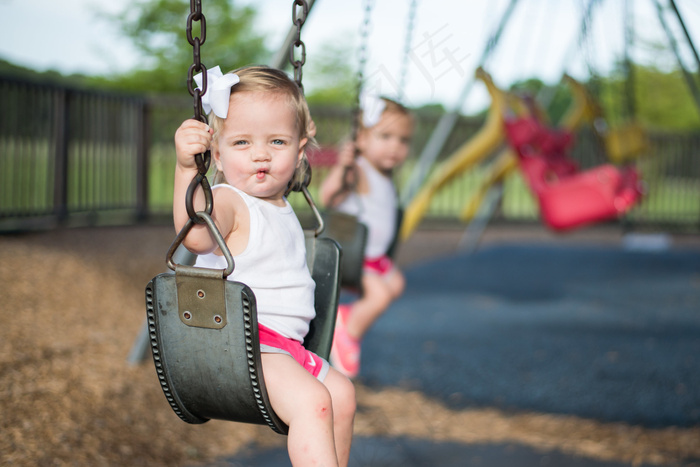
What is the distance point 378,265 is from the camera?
2.73m

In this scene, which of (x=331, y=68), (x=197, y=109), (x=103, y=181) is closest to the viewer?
(x=197, y=109)

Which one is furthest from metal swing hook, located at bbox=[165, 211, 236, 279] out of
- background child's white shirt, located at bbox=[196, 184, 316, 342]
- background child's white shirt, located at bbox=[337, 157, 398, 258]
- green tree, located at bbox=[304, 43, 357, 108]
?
green tree, located at bbox=[304, 43, 357, 108]

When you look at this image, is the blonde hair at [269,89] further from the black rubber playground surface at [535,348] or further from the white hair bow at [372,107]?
the black rubber playground surface at [535,348]

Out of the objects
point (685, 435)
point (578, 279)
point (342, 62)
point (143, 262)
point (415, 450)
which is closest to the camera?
point (415, 450)

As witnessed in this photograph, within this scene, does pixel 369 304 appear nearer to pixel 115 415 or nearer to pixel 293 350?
pixel 115 415

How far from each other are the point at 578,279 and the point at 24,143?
17.8ft

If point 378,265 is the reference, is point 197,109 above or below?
above

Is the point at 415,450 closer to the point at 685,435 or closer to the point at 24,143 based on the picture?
the point at 685,435

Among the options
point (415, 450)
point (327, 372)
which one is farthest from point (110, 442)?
point (327, 372)

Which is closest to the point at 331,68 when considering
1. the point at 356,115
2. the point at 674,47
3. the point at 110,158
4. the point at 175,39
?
the point at 175,39

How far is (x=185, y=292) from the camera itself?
124 centimetres

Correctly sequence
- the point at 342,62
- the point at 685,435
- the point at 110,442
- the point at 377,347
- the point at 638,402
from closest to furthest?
1. the point at 110,442
2. the point at 685,435
3. the point at 638,402
4. the point at 377,347
5. the point at 342,62

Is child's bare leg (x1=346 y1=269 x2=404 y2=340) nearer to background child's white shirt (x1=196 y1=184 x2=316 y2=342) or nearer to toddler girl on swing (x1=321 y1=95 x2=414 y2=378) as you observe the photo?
toddler girl on swing (x1=321 y1=95 x2=414 y2=378)

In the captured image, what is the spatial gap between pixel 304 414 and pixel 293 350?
0.16 metres
